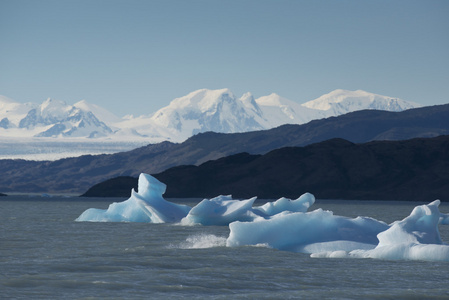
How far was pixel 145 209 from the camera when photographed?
160 feet

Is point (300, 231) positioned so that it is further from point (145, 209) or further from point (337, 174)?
point (337, 174)

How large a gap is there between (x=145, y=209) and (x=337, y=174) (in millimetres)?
138328

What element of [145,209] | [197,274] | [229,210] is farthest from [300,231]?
[145,209]

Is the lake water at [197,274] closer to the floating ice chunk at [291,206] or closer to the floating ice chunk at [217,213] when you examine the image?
the floating ice chunk at [217,213]

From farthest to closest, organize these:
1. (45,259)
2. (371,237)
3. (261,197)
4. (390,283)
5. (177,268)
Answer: (261,197), (371,237), (45,259), (177,268), (390,283)

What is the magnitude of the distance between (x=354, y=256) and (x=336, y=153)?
16631 cm

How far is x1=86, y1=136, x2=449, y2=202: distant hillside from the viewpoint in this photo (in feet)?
576

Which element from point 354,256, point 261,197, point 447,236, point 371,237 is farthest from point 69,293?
point 261,197

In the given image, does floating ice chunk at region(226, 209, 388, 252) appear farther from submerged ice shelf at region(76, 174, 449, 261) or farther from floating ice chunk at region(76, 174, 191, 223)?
floating ice chunk at region(76, 174, 191, 223)

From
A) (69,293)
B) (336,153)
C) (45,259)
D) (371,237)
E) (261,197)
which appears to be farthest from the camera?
(336,153)

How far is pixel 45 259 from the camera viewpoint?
2550 centimetres

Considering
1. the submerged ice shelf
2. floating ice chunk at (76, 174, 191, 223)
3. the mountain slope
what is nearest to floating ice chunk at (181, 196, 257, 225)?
floating ice chunk at (76, 174, 191, 223)

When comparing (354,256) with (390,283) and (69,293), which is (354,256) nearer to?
(390,283)

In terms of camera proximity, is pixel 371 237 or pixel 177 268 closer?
pixel 177 268
